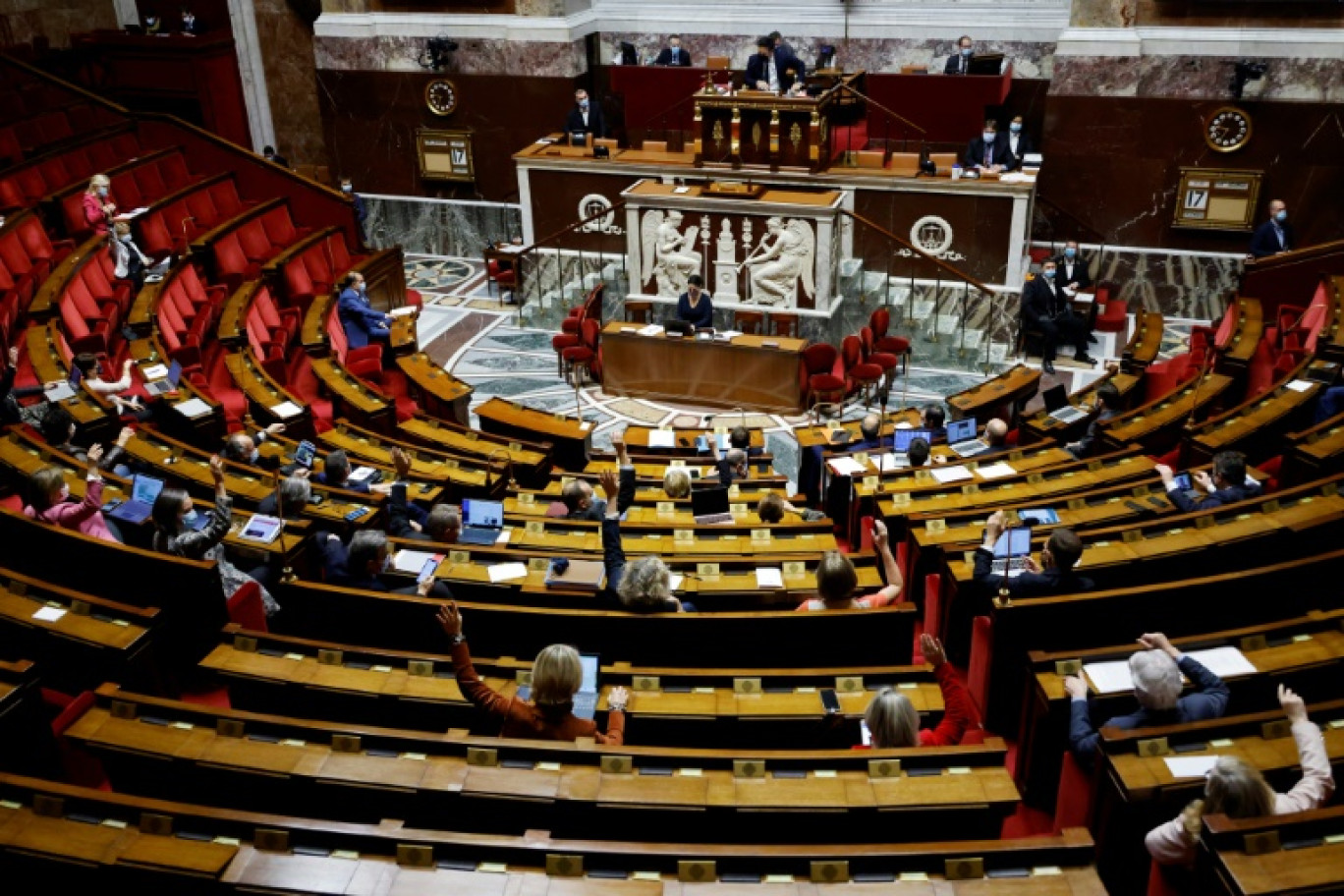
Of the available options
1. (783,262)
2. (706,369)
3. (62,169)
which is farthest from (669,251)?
(62,169)

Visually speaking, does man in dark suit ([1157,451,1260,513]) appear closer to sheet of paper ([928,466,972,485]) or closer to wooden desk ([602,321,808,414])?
sheet of paper ([928,466,972,485])

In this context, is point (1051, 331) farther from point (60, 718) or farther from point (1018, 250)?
point (60, 718)

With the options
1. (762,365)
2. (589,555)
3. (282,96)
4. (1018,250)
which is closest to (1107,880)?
(589,555)

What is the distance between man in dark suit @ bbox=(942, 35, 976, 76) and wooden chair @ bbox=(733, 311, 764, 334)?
4340 mm

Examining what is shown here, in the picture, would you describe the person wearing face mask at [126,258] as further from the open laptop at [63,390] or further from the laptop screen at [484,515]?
the laptop screen at [484,515]

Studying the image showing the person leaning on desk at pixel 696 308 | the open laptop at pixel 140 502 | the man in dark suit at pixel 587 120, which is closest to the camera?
the open laptop at pixel 140 502

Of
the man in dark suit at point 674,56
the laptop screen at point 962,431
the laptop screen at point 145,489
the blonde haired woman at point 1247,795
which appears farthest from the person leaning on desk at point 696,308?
the blonde haired woman at point 1247,795

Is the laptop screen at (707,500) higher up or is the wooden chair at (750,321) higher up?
the laptop screen at (707,500)

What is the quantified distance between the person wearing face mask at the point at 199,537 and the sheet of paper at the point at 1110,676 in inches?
146

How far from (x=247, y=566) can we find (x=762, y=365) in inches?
252

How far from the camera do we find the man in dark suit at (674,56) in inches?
593

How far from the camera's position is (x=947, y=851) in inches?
141

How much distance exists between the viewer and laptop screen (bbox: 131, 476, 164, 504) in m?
6.11

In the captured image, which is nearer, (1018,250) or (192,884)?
(192,884)
